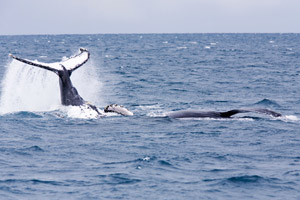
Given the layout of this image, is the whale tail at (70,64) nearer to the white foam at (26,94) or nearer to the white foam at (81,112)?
the white foam at (81,112)

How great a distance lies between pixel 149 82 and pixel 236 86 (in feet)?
20.8

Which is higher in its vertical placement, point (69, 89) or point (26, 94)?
point (69, 89)

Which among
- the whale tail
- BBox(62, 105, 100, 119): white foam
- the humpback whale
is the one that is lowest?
BBox(62, 105, 100, 119): white foam

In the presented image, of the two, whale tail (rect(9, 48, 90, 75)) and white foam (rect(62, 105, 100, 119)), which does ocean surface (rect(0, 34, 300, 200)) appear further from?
whale tail (rect(9, 48, 90, 75))

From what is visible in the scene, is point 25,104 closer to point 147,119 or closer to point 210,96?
point 147,119

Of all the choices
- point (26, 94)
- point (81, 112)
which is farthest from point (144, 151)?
point (26, 94)

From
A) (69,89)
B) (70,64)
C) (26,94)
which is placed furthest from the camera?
(26,94)

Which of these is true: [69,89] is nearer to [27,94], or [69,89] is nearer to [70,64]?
[70,64]

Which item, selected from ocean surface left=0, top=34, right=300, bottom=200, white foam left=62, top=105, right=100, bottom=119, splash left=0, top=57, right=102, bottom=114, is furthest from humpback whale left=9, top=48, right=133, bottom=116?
splash left=0, top=57, right=102, bottom=114

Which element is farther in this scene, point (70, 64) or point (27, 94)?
point (27, 94)

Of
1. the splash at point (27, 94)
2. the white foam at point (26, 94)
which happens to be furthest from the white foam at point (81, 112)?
the white foam at point (26, 94)

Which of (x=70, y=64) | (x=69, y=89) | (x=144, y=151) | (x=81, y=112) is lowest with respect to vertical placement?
(x=144, y=151)

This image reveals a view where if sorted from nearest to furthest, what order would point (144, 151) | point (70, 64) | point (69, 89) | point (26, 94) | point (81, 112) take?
point (144, 151), point (81, 112), point (69, 89), point (70, 64), point (26, 94)

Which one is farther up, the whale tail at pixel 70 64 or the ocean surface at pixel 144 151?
the whale tail at pixel 70 64
